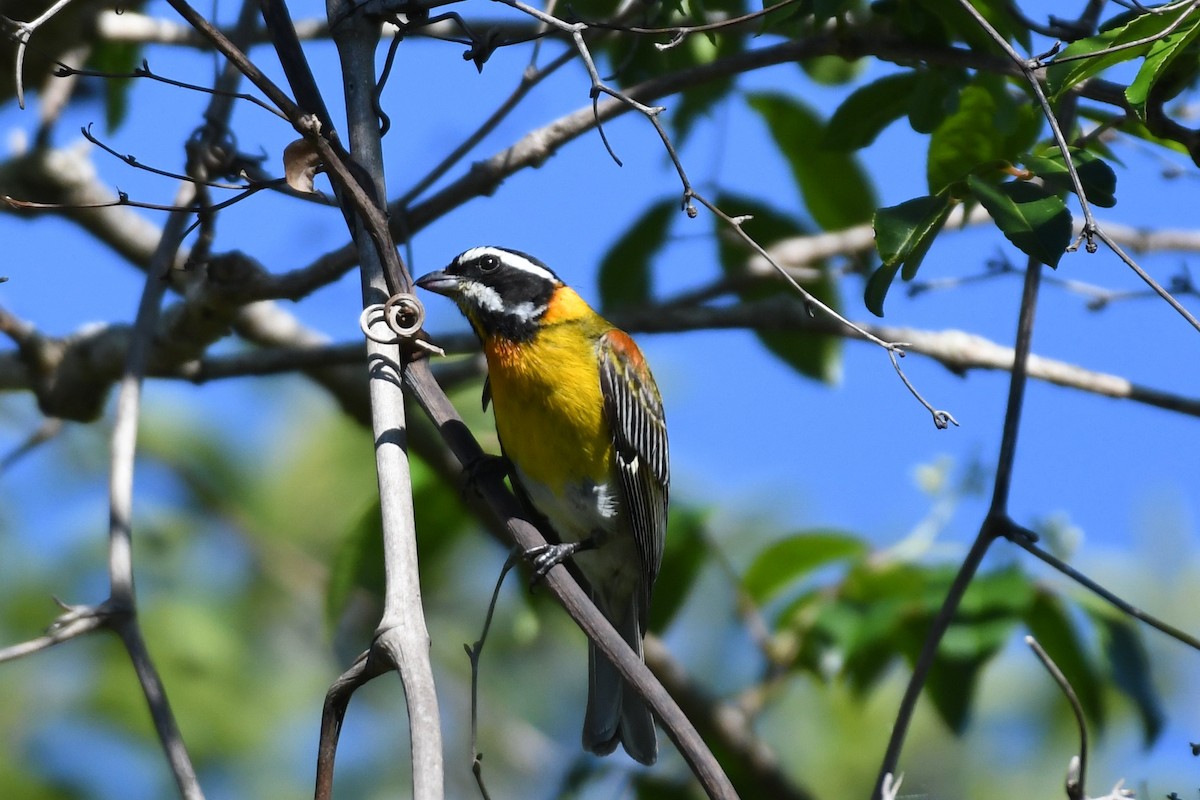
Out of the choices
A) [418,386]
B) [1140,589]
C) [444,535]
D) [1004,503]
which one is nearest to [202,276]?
[444,535]

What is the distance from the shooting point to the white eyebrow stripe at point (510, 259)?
181 inches

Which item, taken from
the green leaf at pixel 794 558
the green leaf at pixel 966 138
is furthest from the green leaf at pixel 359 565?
the green leaf at pixel 966 138

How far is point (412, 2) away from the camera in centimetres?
311

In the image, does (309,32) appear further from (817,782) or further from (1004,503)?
(817,782)

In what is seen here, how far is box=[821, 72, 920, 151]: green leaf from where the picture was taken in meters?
4.05

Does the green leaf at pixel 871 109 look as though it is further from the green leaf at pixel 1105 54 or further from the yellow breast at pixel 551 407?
the yellow breast at pixel 551 407

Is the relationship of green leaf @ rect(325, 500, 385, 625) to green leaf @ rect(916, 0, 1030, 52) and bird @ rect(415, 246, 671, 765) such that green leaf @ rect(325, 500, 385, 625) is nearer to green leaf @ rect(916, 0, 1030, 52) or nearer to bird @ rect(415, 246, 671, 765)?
bird @ rect(415, 246, 671, 765)

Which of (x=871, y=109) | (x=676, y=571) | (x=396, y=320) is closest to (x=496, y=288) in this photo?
(x=676, y=571)

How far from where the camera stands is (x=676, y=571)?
5.14 meters

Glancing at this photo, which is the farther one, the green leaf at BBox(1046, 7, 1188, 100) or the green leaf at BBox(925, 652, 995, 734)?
the green leaf at BBox(925, 652, 995, 734)

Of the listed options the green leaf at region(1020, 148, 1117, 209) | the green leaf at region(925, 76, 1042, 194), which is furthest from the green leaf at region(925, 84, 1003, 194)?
the green leaf at region(1020, 148, 1117, 209)

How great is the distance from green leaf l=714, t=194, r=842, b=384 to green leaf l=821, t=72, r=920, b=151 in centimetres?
125

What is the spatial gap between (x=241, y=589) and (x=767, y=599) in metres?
5.54

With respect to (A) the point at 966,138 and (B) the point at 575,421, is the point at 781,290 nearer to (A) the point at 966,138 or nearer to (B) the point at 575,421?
(B) the point at 575,421
